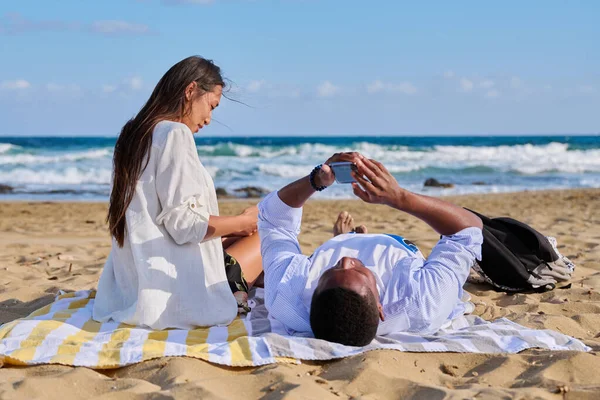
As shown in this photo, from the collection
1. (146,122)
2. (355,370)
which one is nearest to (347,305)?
(355,370)

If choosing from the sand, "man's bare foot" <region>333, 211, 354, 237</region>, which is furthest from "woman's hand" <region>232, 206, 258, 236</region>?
the sand

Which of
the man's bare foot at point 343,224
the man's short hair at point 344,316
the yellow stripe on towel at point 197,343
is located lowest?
the yellow stripe on towel at point 197,343

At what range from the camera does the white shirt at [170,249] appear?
11.5 ft

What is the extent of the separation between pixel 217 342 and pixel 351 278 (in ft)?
2.86

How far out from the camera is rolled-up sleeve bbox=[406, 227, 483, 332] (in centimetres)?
333

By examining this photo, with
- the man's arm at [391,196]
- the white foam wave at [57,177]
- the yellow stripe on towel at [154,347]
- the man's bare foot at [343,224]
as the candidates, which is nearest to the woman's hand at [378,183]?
the man's arm at [391,196]

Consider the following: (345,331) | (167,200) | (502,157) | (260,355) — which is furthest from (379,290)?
(502,157)

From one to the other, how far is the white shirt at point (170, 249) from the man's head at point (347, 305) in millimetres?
753

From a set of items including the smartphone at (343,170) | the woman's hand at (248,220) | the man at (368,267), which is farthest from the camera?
the woman's hand at (248,220)

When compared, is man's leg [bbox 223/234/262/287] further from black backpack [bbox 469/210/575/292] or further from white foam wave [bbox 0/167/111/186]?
white foam wave [bbox 0/167/111/186]

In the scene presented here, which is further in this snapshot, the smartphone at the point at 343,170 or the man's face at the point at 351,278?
the smartphone at the point at 343,170

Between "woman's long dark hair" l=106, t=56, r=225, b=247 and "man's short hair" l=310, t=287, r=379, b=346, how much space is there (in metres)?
1.15

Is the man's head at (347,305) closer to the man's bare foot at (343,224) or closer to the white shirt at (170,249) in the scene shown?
the white shirt at (170,249)

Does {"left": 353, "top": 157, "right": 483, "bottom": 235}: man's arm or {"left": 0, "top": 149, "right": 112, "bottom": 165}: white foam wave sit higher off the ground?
{"left": 353, "top": 157, "right": 483, "bottom": 235}: man's arm
